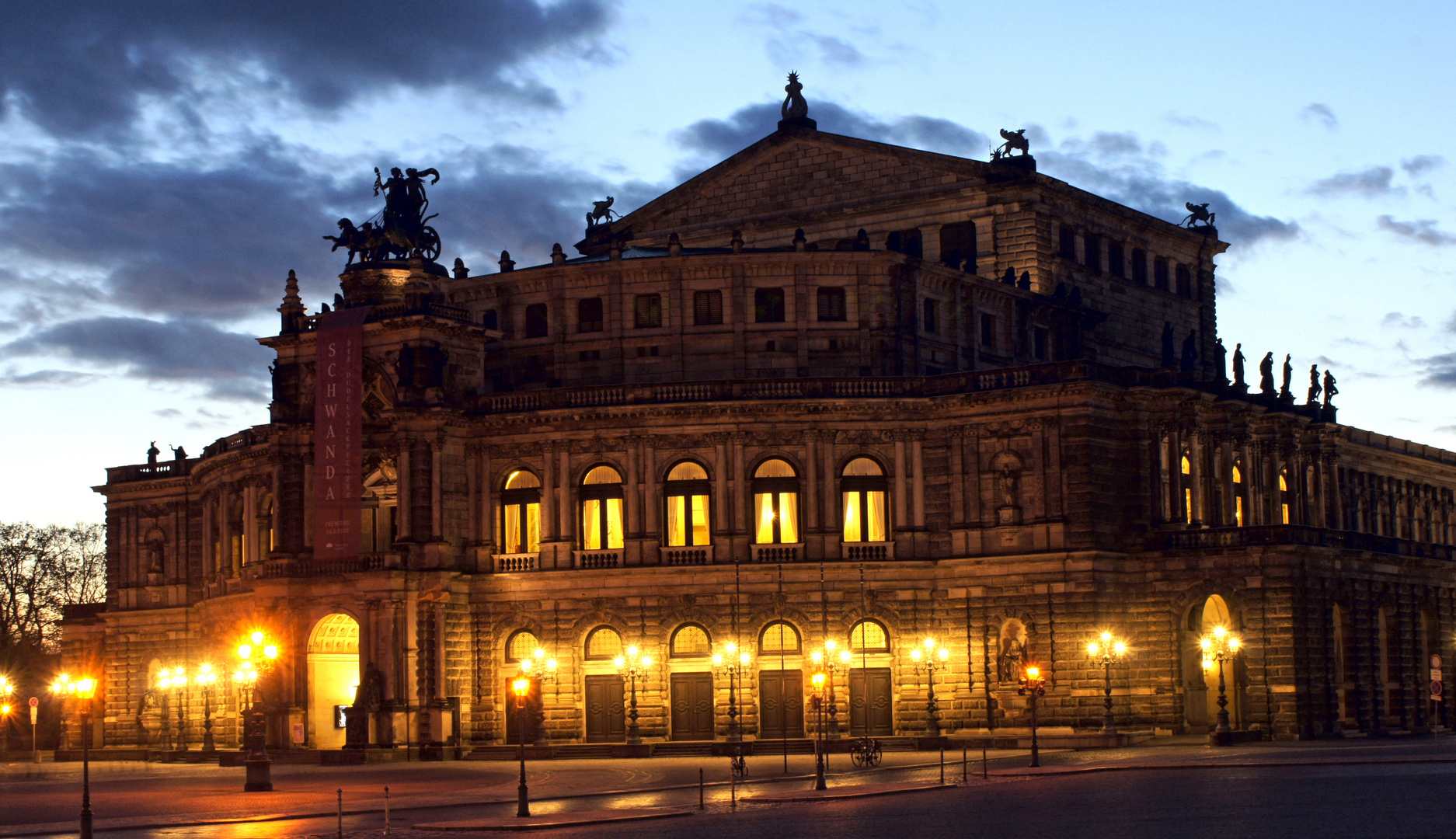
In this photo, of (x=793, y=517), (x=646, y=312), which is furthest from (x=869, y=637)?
(x=646, y=312)

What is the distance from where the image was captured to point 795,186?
106 metres

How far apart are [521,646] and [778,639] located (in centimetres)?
1101

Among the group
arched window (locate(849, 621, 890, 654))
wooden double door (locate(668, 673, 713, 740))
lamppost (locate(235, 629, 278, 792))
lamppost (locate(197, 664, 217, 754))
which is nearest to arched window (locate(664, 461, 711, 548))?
wooden double door (locate(668, 673, 713, 740))

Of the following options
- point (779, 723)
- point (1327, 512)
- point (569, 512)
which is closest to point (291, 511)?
point (569, 512)

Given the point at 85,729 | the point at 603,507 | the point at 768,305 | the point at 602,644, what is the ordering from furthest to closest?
the point at 768,305
the point at 603,507
the point at 602,644
the point at 85,729

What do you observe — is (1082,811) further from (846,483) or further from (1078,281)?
(1078,281)

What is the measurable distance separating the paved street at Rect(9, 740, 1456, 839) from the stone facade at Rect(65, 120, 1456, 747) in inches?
263

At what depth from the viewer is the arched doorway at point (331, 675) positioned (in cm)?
8856

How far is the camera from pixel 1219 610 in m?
87.4

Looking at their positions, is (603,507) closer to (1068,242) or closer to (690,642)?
(690,642)

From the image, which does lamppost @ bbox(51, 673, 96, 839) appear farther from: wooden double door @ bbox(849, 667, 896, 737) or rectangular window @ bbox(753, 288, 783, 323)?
rectangular window @ bbox(753, 288, 783, 323)

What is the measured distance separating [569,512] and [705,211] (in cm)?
2700

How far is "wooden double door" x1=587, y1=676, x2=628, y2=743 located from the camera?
85.6m

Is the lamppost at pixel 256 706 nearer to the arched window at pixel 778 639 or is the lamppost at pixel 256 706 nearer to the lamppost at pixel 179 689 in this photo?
the lamppost at pixel 179 689
